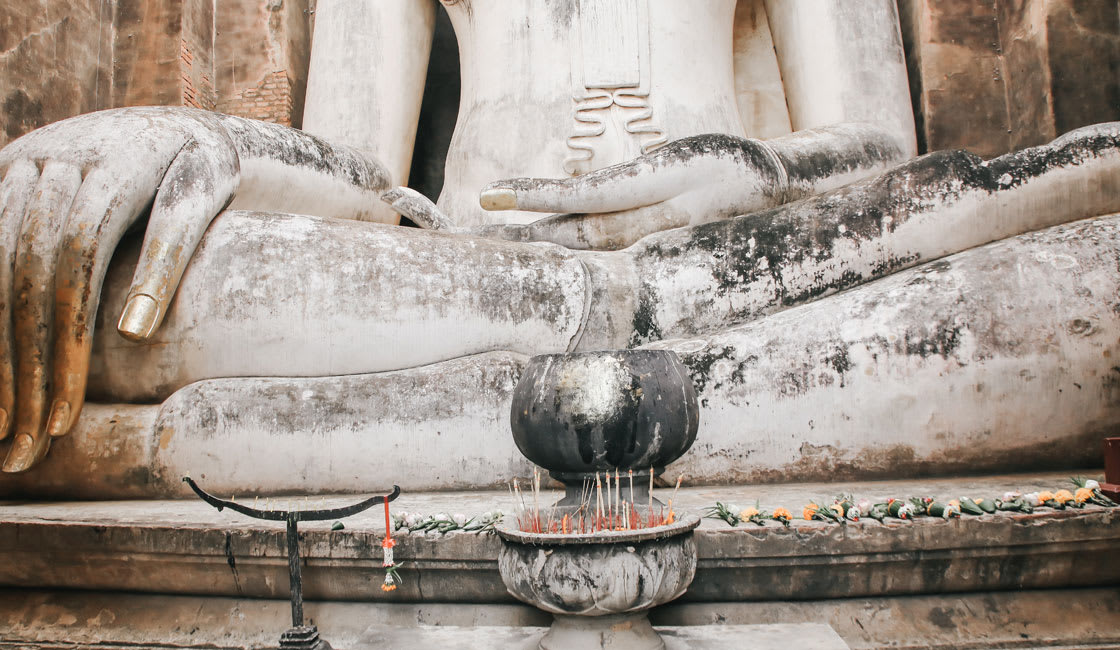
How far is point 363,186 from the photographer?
341 cm

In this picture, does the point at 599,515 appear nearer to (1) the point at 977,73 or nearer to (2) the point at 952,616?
(2) the point at 952,616

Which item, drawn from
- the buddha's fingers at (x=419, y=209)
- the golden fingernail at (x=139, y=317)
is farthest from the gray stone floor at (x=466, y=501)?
the buddha's fingers at (x=419, y=209)

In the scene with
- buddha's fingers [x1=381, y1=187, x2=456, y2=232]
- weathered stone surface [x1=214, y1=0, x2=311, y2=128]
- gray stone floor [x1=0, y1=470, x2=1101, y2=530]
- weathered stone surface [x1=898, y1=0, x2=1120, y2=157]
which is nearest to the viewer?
gray stone floor [x1=0, y1=470, x2=1101, y2=530]

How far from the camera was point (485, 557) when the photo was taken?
1.73 metres

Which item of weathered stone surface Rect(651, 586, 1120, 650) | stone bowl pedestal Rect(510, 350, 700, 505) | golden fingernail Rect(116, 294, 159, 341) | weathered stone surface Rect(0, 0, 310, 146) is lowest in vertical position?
weathered stone surface Rect(651, 586, 1120, 650)

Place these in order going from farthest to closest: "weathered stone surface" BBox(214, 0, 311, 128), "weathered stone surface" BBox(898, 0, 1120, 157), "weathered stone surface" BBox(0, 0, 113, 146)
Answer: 1. "weathered stone surface" BBox(214, 0, 311, 128)
2. "weathered stone surface" BBox(898, 0, 1120, 157)
3. "weathered stone surface" BBox(0, 0, 113, 146)

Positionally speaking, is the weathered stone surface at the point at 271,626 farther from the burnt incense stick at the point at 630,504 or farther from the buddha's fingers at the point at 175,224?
the buddha's fingers at the point at 175,224

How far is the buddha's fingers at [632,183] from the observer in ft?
9.11

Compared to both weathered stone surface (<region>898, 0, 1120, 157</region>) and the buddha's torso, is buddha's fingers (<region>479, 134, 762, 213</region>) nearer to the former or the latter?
the buddha's torso

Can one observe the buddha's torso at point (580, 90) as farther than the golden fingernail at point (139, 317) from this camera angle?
Yes

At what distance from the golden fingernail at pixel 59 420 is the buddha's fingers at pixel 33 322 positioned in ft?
0.10

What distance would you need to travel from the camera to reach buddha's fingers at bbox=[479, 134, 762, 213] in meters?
2.78

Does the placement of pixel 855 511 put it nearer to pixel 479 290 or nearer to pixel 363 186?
pixel 479 290

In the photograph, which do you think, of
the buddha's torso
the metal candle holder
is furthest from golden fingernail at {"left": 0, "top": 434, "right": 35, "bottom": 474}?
the buddha's torso
